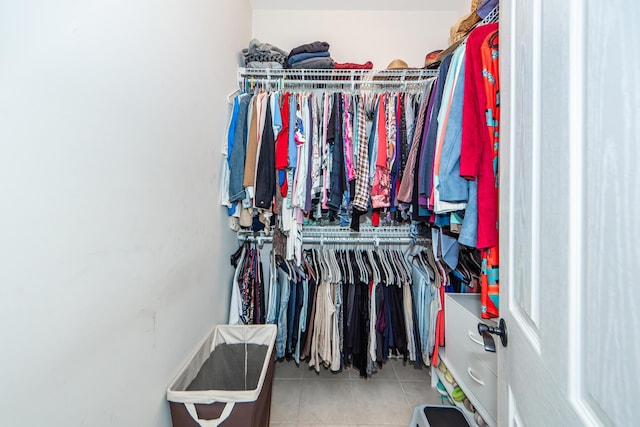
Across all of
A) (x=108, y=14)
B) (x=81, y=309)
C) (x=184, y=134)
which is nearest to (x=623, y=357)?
(x=81, y=309)

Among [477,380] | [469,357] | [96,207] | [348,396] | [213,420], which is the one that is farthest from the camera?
[348,396]

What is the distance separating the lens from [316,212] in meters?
1.80

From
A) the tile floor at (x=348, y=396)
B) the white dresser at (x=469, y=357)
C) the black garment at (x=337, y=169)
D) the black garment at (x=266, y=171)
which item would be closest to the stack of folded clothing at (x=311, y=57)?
the black garment at (x=337, y=169)

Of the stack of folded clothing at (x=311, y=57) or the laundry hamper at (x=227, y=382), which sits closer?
the laundry hamper at (x=227, y=382)

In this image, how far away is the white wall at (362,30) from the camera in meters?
2.19

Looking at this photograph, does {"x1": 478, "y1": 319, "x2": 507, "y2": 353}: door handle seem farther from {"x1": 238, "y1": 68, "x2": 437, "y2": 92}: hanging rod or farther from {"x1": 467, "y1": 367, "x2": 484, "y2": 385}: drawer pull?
{"x1": 238, "y1": 68, "x2": 437, "y2": 92}: hanging rod

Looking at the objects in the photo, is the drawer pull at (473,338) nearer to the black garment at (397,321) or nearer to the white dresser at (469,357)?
the white dresser at (469,357)

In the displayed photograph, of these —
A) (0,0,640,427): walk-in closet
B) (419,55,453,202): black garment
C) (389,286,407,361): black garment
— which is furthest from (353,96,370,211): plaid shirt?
(389,286,407,361): black garment

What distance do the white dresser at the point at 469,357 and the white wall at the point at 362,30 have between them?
6.37ft

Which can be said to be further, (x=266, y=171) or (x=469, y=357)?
(x=266, y=171)

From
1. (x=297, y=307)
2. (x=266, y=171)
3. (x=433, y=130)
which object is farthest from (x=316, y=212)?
(x=433, y=130)

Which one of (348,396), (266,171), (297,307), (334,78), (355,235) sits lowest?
(348,396)

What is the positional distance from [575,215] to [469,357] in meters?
1.30

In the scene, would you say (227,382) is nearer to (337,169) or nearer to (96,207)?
(96,207)
